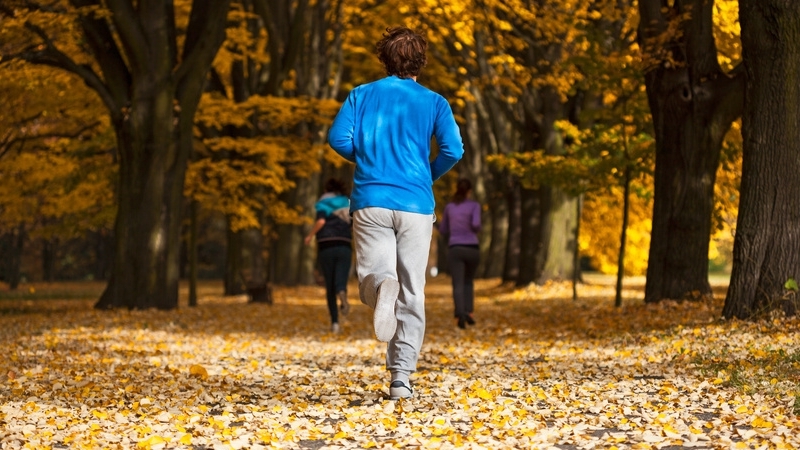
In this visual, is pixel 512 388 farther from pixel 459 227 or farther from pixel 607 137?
pixel 607 137

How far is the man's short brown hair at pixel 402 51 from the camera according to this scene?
6797 millimetres

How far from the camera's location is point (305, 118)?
23.7m

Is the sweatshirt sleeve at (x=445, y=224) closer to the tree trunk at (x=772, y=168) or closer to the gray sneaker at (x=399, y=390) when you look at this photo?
the tree trunk at (x=772, y=168)

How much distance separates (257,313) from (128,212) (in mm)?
3165

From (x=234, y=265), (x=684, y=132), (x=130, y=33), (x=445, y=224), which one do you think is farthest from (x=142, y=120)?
(x=234, y=265)

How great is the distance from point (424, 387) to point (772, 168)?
15.6 feet

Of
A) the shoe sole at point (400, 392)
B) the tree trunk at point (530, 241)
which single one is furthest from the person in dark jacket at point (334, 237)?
the tree trunk at point (530, 241)

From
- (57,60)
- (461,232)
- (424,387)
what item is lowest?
(424,387)

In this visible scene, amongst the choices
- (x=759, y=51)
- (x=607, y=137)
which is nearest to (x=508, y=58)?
(x=607, y=137)

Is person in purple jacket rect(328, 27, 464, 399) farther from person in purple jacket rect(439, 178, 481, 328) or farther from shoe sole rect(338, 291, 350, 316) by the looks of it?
shoe sole rect(338, 291, 350, 316)

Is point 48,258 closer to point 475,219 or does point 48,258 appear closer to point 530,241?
point 530,241

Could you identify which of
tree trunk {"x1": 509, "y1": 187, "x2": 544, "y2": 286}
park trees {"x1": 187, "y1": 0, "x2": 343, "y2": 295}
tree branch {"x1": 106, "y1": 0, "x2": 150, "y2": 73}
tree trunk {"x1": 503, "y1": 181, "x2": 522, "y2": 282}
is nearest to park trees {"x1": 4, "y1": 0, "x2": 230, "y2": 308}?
tree branch {"x1": 106, "y1": 0, "x2": 150, "y2": 73}

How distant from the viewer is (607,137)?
18.7 metres

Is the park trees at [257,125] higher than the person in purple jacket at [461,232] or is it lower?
higher
